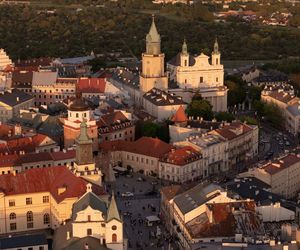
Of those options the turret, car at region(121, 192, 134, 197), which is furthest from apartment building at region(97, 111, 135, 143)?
the turret

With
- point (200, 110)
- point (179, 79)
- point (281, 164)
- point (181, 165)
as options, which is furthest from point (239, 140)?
point (179, 79)

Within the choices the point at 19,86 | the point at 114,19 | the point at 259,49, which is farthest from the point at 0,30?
the point at 19,86

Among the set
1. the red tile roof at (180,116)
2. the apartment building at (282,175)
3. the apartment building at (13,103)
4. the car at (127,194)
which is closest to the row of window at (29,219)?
the car at (127,194)

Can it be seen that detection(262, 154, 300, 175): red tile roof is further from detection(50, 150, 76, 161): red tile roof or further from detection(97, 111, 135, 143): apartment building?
detection(97, 111, 135, 143): apartment building

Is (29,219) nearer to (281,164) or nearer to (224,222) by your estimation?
(224,222)

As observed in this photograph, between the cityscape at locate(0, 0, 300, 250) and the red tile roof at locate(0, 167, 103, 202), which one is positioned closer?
→ the cityscape at locate(0, 0, 300, 250)

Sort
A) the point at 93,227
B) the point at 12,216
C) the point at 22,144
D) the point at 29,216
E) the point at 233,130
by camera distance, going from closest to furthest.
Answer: the point at 93,227, the point at 12,216, the point at 29,216, the point at 22,144, the point at 233,130
